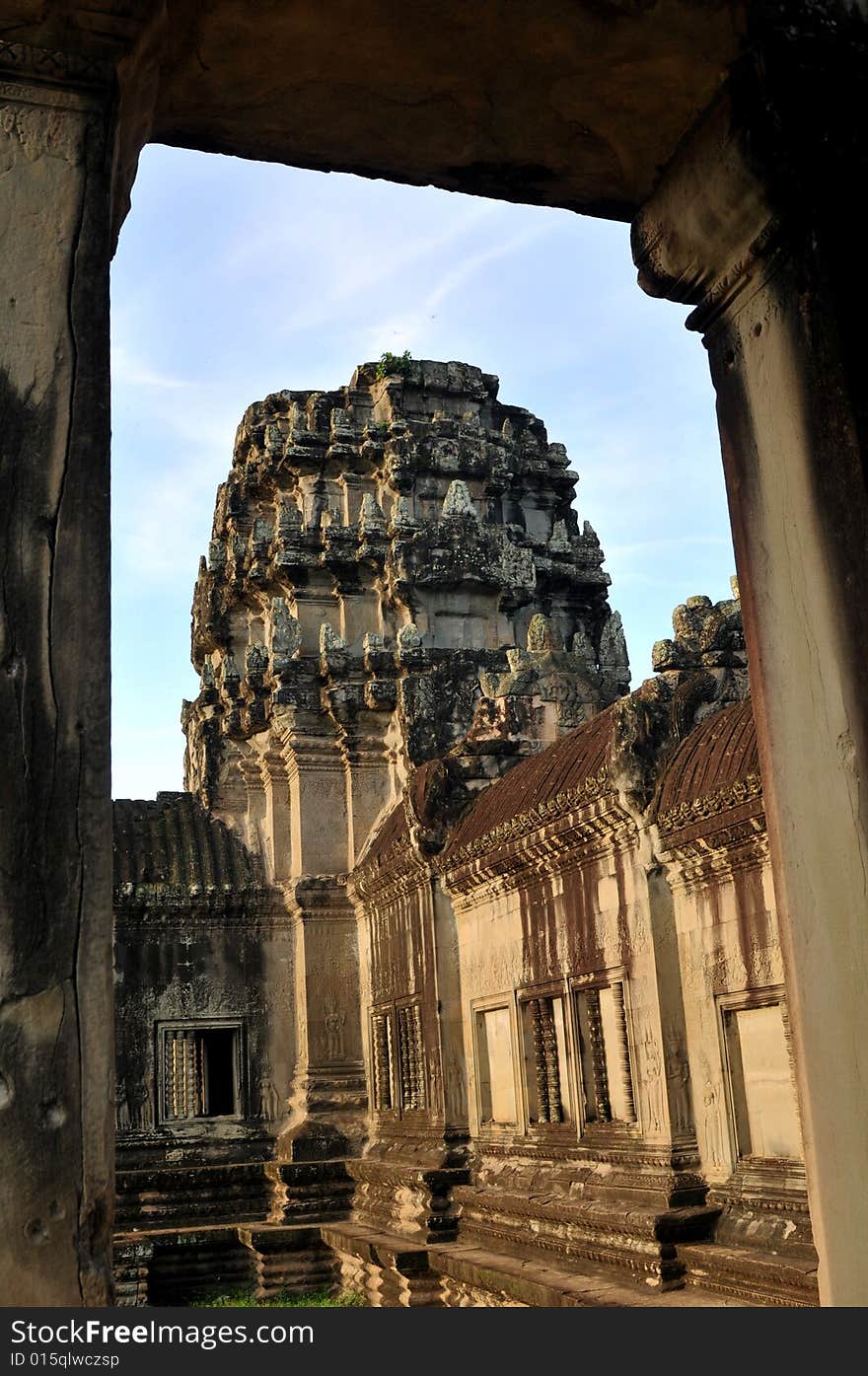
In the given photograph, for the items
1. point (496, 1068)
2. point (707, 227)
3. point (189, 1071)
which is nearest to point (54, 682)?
point (707, 227)

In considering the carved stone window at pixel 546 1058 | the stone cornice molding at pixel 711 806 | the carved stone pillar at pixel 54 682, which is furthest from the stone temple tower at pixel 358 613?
the carved stone pillar at pixel 54 682

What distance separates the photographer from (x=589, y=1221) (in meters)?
8.72

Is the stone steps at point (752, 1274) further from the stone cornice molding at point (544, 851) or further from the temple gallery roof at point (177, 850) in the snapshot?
the temple gallery roof at point (177, 850)

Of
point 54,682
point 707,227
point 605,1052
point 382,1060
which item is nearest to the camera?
point 54,682

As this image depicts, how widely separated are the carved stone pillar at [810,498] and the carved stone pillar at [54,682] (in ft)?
4.86

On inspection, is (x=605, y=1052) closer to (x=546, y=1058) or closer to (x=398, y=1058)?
(x=546, y=1058)

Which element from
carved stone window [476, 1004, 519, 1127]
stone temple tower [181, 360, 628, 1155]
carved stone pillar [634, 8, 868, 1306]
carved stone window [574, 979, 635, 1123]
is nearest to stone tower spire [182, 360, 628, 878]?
stone temple tower [181, 360, 628, 1155]

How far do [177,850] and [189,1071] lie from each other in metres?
2.56

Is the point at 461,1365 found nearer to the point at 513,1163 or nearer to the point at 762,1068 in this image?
the point at 762,1068

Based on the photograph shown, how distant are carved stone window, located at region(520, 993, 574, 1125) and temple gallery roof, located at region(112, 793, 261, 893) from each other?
236 inches

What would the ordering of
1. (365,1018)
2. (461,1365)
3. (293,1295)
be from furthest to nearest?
(365,1018) → (293,1295) → (461,1365)

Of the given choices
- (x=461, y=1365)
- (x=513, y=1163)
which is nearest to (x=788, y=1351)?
(x=461, y=1365)

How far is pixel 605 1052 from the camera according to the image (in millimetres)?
9375

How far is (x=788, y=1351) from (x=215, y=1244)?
1296 cm
